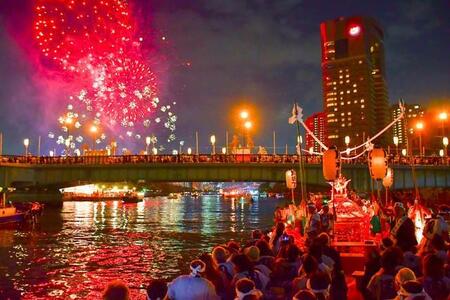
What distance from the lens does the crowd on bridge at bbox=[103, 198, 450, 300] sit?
6.74 meters

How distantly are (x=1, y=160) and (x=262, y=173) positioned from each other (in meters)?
37.7

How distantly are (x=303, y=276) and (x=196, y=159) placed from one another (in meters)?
55.5

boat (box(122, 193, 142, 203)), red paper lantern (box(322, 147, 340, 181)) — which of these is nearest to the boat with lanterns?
red paper lantern (box(322, 147, 340, 181))

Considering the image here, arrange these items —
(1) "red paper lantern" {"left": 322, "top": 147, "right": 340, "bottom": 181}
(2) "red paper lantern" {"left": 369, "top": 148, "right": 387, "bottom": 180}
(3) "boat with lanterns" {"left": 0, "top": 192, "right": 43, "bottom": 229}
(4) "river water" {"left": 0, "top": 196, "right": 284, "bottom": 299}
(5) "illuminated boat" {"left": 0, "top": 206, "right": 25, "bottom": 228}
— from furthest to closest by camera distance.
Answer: (3) "boat with lanterns" {"left": 0, "top": 192, "right": 43, "bottom": 229}, (5) "illuminated boat" {"left": 0, "top": 206, "right": 25, "bottom": 228}, (2) "red paper lantern" {"left": 369, "top": 148, "right": 387, "bottom": 180}, (4) "river water" {"left": 0, "top": 196, "right": 284, "bottom": 299}, (1) "red paper lantern" {"left": 322, "top": 147, "right": 340, "bottom": 181}

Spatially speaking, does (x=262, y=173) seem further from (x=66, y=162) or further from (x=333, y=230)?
(x=333, y=230)

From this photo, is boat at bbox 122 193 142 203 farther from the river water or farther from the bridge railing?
the river water

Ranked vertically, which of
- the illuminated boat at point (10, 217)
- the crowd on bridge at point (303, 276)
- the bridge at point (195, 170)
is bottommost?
the illuminated boat at point (10, 217)

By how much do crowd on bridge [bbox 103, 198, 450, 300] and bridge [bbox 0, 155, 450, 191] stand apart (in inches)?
1961

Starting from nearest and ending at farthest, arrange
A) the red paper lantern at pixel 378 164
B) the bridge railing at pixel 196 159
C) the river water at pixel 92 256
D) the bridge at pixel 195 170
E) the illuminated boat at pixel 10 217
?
the river water at pixel 92 256
the red paper lantern at pixel 378 164
the illuminated boat at pixel 10 217
the bridge at pixel 195 170
the bridge railing at pixel 196 159

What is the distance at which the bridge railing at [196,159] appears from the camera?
207 ft

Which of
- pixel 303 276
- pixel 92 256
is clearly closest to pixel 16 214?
pixel 92 256

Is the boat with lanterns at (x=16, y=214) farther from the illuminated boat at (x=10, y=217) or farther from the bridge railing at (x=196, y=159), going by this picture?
the bridge railing at (x=196, y=159)

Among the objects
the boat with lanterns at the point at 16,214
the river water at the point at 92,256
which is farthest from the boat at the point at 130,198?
the river water at the point at 92,256

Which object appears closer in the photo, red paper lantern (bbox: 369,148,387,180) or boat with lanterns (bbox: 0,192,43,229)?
red paper lantern (bbox: 369,148,387,180)
